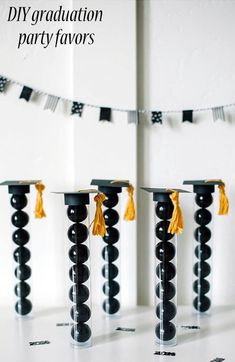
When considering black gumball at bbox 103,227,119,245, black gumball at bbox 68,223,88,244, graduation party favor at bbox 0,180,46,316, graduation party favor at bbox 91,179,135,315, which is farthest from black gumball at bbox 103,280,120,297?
black gumball at bbox 68,223,88,244

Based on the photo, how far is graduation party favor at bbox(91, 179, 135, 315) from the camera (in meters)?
1.85

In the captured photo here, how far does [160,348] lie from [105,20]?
1344 mm

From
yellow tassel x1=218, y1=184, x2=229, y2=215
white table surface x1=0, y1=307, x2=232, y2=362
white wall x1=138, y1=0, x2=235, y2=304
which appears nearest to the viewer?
white table surface x1=0, y1=307, x2=232, y2=362

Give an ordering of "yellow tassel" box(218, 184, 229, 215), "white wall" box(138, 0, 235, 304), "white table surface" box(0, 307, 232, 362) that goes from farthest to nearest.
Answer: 1. "white wall" box(138, 0, 235, 304)
2. "yellow tassel" box(218, 184, 229, 215)
3. "white table surface" box(0, 307, 232, 362)

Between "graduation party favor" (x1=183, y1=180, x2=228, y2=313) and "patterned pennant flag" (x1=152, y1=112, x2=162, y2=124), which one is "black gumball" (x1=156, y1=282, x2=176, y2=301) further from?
"patterned pennant flag" (x1=152, y1=112, x2=162, y2=124)

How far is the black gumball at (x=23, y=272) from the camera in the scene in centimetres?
190

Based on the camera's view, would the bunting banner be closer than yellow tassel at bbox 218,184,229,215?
No

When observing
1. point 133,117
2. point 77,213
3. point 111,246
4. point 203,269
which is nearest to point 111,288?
point 111,246

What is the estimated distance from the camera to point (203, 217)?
6.13ft

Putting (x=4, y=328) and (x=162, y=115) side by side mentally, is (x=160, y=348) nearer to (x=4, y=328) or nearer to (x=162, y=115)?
(x=4, y=328)

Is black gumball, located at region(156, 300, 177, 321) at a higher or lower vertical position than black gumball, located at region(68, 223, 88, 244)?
lower

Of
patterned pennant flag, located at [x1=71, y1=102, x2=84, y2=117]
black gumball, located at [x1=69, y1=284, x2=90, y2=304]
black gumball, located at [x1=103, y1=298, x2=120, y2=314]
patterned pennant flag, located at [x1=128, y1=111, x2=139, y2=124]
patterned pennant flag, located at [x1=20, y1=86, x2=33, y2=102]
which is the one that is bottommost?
black gumball, located at [x1=103, y1=298, x2=120, y2=314]

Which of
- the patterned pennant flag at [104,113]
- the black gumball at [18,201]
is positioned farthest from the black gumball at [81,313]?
the patterned pennant flag at [104,113]

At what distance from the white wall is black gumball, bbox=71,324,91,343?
60 cm
